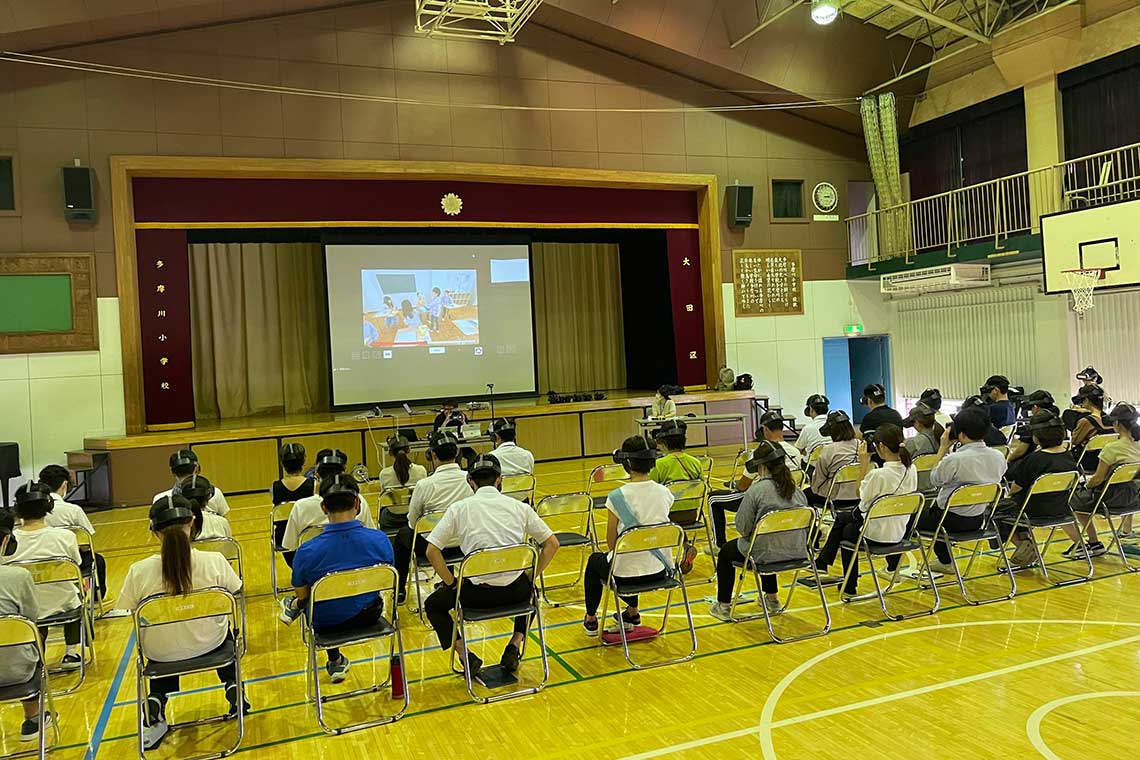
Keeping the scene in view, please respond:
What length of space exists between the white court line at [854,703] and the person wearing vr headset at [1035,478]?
0.94 metres

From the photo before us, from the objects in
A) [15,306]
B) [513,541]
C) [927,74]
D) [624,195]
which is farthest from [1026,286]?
[15,306]

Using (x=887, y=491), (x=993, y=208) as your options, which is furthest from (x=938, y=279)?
(x=887, y=491)

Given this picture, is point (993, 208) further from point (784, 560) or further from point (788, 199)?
point (784, 560)

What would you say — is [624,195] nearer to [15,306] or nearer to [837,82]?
[837,82]

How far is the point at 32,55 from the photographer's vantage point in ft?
37.0

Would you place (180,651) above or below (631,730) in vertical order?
above

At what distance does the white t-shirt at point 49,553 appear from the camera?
4852mm

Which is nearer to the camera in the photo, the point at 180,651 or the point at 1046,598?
the point at 180,651

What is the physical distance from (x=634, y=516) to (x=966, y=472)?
8.14 ft

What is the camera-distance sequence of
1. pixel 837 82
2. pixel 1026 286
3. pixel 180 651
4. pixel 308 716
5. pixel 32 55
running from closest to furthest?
1. pixel 180 651
2. pixel 308 716
3. pixel 32 55
4. pixel 1026 286
5. pixel 837 82

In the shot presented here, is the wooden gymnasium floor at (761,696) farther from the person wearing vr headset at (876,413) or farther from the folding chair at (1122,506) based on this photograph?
the person wearing vr headset at (876,413)

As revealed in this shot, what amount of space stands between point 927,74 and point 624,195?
6.36 m

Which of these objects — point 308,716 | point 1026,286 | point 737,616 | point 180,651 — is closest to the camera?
point 180,651

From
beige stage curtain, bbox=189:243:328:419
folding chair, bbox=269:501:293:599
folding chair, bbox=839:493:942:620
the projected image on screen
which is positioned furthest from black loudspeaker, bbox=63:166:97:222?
folding chair, bbox=839:493:942:620
